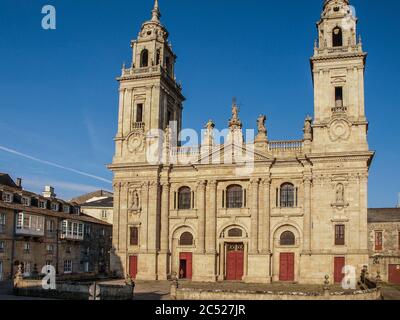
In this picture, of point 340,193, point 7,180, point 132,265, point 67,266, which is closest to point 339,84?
point 340,193

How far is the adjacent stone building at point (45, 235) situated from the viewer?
5131cm

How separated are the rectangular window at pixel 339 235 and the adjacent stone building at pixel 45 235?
85.7 ft

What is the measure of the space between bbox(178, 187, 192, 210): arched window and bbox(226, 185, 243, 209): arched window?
3.98 meters

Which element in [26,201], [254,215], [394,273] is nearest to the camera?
[254,215]

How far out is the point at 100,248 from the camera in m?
68.8

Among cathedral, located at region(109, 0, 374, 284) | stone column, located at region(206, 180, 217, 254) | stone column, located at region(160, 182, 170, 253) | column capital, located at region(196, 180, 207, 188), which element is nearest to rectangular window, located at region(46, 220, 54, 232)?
cathedral, located at region(109, 0, 374, 284)

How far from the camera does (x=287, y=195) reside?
5025cm

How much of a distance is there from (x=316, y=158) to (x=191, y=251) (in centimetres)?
1504

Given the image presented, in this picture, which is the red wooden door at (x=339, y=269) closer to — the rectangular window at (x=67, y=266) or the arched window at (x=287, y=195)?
the arched window at (x=287, y=195)

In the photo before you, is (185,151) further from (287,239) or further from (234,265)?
(287,239)

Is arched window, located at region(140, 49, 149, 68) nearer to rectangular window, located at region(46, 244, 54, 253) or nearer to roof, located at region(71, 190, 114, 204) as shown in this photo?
rectangular window, located at region(46, 244, 54, 253)

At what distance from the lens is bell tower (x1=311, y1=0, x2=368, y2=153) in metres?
48.2

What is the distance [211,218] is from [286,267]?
8.41m

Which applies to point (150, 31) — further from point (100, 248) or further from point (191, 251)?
point (100, 248)
